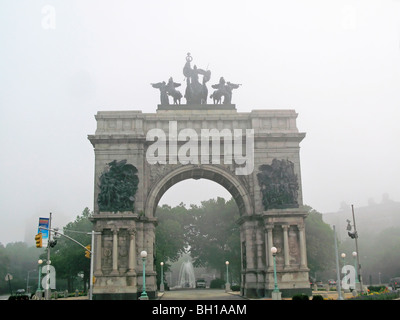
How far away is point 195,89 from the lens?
38250 mm

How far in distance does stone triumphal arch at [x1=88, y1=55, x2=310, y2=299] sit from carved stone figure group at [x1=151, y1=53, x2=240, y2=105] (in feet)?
4.42

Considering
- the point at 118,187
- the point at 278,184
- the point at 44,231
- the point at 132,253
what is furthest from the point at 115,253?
the point at 278,184

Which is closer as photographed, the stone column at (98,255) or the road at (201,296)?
the stone column at (98,255)

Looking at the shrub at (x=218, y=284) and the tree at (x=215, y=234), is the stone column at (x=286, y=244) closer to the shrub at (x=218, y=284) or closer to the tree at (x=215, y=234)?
the shrub at (x=218, y=284)

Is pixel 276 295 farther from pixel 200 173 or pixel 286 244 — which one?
pixel 200 173

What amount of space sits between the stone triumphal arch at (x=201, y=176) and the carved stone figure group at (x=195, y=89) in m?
1.35

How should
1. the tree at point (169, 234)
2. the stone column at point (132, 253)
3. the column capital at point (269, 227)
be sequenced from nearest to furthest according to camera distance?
the stone column at point (132, 253) < the column capital at point (269, 227) < the tree at point (169, 234)

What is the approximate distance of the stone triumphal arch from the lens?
32.4 metres

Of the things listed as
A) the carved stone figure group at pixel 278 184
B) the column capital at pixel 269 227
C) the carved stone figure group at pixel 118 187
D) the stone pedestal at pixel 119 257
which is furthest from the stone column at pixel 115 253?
the carved stone figure group at pixel 278 184

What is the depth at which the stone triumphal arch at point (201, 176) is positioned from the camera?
32.4 m

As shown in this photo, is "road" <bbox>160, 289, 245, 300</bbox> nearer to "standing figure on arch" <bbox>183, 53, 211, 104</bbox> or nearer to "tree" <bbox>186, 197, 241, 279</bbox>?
"standing figure on arch" <bbox>183, 53, 211, 104</bbox>
